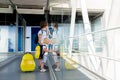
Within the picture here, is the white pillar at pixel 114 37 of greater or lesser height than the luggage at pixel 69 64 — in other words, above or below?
above

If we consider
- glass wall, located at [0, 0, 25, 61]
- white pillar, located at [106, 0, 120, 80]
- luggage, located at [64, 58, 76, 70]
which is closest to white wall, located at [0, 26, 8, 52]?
glass wall, located at [0, 0, 25, 61]

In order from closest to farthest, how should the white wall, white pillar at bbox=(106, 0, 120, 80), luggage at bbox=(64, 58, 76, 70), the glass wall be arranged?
white pillar at bbox=(106, 0, 120, 80) < luggage at bbox=(64, 58, 76, 70) < the white wall < the glass wall

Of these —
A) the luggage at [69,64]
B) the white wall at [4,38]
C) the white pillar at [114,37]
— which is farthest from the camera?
the white wall at [4,38]

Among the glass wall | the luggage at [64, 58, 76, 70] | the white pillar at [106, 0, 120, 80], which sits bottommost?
the luggage at [64, 58, 76, 70]

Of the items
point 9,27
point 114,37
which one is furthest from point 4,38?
point 114,37

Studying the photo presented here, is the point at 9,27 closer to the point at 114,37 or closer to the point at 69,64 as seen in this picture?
the point at 69,64

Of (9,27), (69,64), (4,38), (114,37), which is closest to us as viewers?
(114,37)

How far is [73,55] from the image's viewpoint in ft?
14.3

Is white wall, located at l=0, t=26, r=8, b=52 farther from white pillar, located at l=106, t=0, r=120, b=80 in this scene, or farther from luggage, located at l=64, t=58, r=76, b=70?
white pillar, located at l=106, t=0, r=120, b=80

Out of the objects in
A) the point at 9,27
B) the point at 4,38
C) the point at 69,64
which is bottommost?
the point at 69,64

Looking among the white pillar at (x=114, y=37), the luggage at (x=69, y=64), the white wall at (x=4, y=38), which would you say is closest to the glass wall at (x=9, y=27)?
the white wall at (x=4, y=38)

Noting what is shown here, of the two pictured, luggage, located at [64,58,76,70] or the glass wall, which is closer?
luggage, located at [64,58,76,70]

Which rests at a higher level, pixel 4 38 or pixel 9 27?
pixel 9 27

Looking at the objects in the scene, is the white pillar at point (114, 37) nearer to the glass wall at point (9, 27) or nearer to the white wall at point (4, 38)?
the white wall at point (4, 38)
